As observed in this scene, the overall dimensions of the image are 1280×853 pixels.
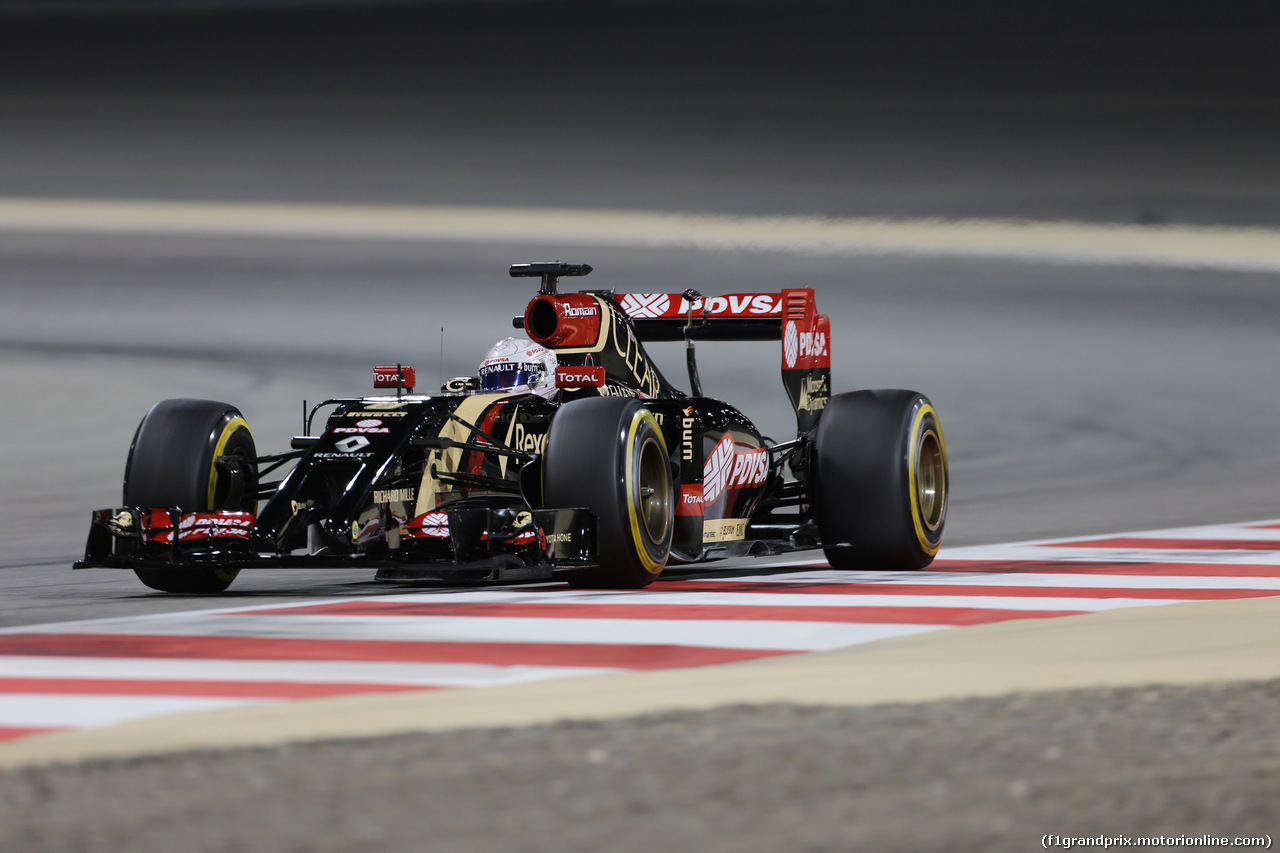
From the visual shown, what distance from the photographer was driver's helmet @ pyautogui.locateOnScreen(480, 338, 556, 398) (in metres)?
9.49

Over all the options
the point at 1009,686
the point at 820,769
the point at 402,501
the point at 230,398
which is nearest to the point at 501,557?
the point at 402,501

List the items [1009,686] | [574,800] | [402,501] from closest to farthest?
1. [574,800]
2. [1009,686]
3. [402,501]

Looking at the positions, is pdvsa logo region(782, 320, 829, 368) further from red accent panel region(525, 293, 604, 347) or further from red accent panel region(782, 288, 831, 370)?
red accent panel region(525, 293, 604, 347)

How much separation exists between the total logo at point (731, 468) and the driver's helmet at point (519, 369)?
1.01 m

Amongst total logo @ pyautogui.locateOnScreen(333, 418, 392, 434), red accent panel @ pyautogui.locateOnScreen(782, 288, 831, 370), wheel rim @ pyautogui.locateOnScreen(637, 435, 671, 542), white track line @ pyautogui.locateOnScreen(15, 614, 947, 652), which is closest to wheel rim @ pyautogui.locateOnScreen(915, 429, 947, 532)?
red accent panel @ pyautogui.locateOnScreen(782, 288, 831, 370)

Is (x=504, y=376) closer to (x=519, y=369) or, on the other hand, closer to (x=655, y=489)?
(x=519, y=369)

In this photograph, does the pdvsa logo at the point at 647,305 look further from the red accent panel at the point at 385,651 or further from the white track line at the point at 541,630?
the red accent panel at the point at 385,651

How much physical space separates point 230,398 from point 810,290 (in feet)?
28.1

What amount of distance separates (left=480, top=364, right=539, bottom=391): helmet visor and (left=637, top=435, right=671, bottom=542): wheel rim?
1.33 metres

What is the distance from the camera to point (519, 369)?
9.52 meters

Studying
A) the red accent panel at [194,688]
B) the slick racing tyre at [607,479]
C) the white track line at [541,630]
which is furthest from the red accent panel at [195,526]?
the red accent panel at [194,688]

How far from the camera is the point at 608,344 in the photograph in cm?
967

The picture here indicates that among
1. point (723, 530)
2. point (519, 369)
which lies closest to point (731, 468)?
point (723, 530)

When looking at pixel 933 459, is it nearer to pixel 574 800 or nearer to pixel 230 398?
pixel 574 800
